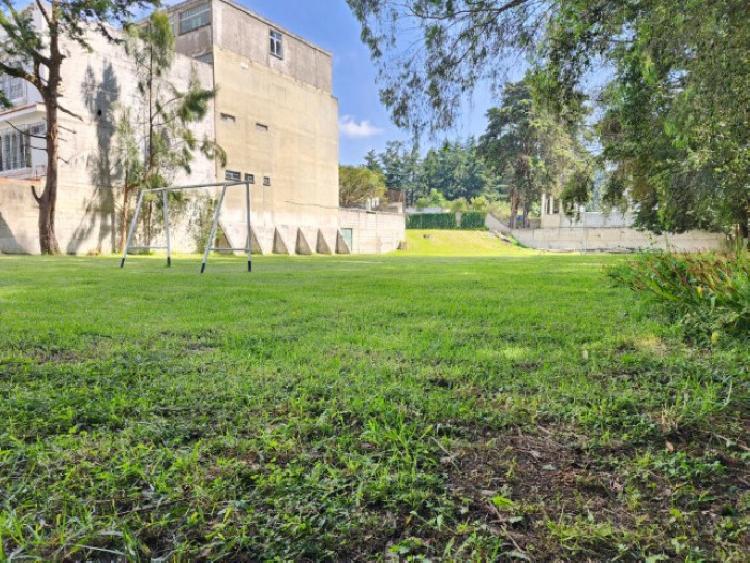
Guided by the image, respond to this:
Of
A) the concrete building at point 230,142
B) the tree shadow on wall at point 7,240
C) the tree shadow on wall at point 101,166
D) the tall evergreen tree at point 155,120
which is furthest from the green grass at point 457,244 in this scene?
the tree shadow on wall at point 7,240

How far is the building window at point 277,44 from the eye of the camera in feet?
91.5

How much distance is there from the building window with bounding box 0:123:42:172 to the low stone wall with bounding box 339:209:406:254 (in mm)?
16349

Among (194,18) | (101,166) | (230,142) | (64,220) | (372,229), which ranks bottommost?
(64,220)

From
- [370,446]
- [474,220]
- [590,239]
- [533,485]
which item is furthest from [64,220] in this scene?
[474,220]

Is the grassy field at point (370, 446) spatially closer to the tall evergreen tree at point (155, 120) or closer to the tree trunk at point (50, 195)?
the tree trunk at point (50, 195)

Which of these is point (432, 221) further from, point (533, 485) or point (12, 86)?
point (533, 485)

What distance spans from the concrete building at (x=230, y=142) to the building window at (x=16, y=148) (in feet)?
0.18

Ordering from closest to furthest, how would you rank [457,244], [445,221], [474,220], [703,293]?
[703,293], [457,244], [474,220], [445,221]

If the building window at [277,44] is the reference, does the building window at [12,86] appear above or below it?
below

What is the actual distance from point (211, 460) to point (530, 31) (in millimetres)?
4762

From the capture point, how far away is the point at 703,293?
13.7 feet

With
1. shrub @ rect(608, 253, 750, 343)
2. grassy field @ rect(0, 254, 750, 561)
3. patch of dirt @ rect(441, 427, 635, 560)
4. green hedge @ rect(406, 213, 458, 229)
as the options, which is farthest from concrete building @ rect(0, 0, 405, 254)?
patch of dirt @ rect(441, 427, 635, 560)

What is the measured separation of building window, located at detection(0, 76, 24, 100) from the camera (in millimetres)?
21125

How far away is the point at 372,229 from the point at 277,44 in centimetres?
1234
